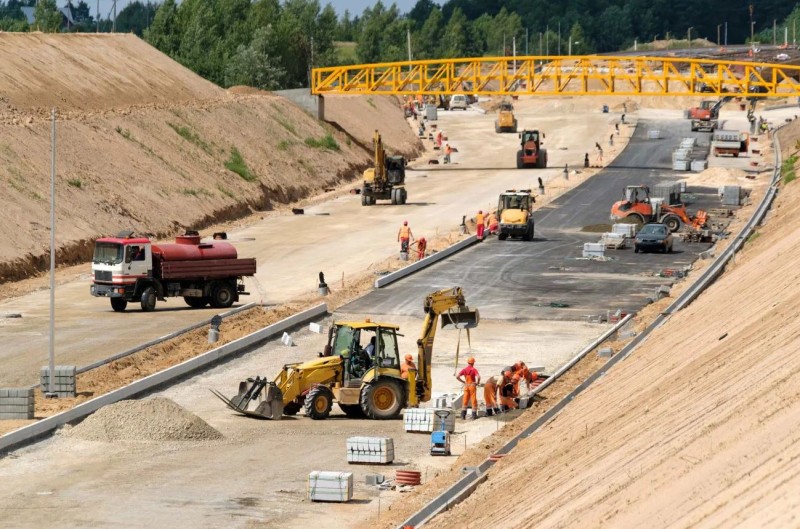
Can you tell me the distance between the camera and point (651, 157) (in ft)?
341

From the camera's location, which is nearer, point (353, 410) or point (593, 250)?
point (353, 410)

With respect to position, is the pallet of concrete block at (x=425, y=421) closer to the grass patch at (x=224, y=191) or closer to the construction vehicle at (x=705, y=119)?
the grass patch at (x=224, y=191)

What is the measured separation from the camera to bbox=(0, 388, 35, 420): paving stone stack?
1240 inches

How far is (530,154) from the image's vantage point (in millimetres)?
97188

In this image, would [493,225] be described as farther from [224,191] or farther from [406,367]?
[406,367]

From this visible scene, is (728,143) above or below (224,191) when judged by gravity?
above

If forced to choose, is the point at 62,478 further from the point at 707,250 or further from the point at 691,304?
the point at 707,250

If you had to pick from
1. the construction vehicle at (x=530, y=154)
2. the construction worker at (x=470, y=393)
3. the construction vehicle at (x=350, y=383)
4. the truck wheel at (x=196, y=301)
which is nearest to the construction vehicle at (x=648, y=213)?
the truck wheel at (x=196, y=301)

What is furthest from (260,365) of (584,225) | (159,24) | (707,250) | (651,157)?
(159,24)

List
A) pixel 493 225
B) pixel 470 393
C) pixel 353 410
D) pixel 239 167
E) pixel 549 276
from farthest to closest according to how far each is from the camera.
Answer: pixel 239 167, pixel 493 225, pixel 549 276, pixel 470 393, pixel 353 410

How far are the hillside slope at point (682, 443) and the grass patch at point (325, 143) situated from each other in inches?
2355

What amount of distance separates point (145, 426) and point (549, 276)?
26.6m

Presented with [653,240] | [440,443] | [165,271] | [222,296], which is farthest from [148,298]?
[653,240]

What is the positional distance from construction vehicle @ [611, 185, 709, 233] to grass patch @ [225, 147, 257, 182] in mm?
20269
